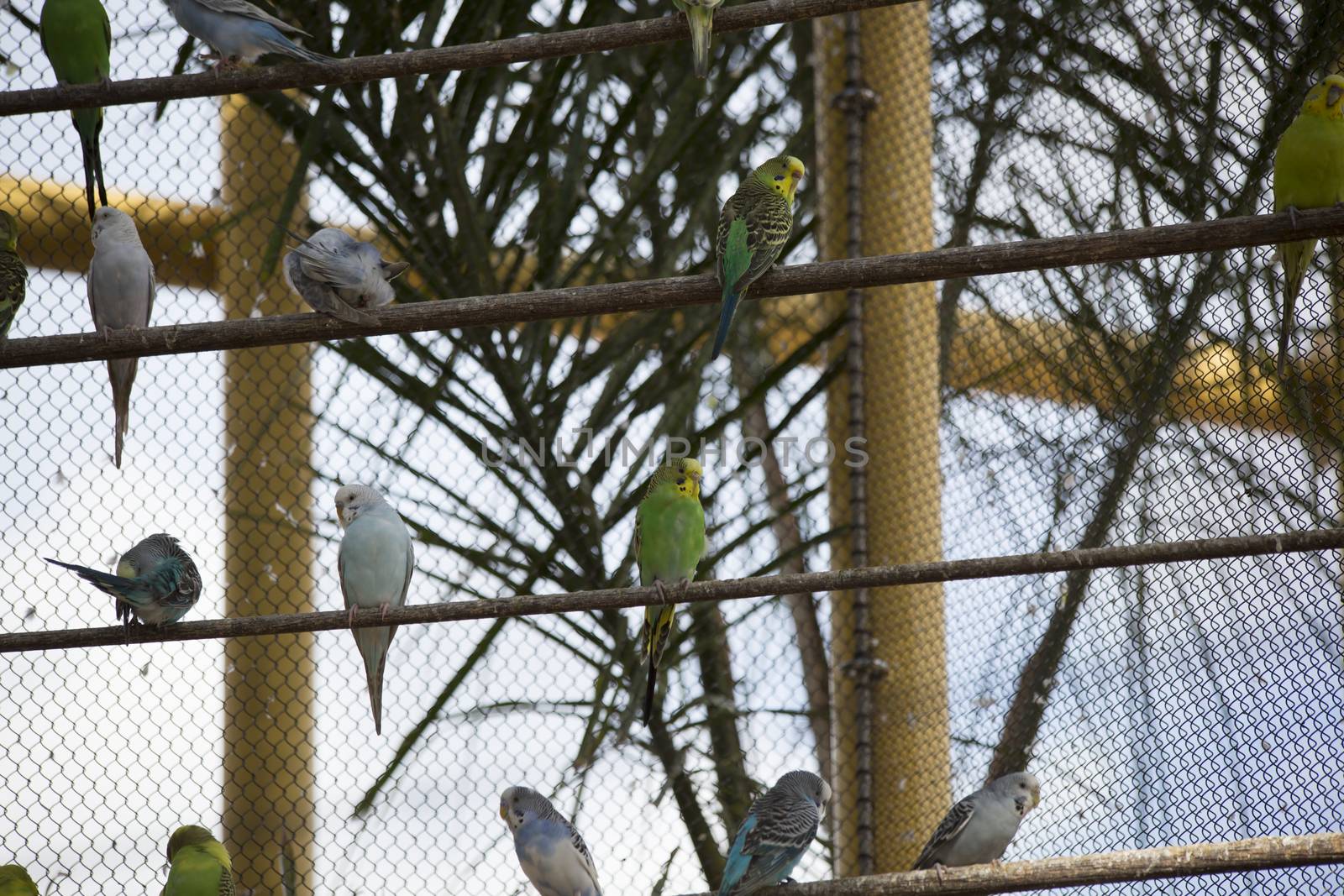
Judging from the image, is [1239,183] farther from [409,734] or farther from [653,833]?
[409,734]

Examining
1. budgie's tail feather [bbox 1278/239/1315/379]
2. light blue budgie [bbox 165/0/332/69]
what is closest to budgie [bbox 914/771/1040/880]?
budgie's tail feather [bbox 1278/239/1315/379]

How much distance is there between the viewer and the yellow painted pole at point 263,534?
9.84 ft

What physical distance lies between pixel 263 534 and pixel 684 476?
3.63 ft

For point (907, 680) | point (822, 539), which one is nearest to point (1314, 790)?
point (907, 680)

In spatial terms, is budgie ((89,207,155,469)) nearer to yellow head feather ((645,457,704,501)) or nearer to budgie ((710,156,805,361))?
yellow head feather ((645,457,704,501))

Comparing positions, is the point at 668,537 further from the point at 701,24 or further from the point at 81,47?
the point at 81,47

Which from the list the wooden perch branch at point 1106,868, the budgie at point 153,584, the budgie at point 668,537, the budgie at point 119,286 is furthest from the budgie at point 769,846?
the budgie at point 119,286

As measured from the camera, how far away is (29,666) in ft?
9.15

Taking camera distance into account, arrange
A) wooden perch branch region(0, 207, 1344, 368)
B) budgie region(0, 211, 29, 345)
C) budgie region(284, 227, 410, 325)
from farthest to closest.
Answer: budgie region(0, 211, 29, 345) < budgie region(284, 227, 410, 325) < wooden perch branch region(0, 207, 1344, 368)

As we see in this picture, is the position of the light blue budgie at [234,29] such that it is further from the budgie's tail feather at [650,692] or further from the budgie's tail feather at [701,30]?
the budgie's tail feather at [650,692]

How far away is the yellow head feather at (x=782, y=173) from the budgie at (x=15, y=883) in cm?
174

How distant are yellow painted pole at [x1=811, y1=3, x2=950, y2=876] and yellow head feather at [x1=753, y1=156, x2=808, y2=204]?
0.81 meters

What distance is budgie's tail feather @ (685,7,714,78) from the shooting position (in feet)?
6.90

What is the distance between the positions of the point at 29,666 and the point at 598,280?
1548mm
